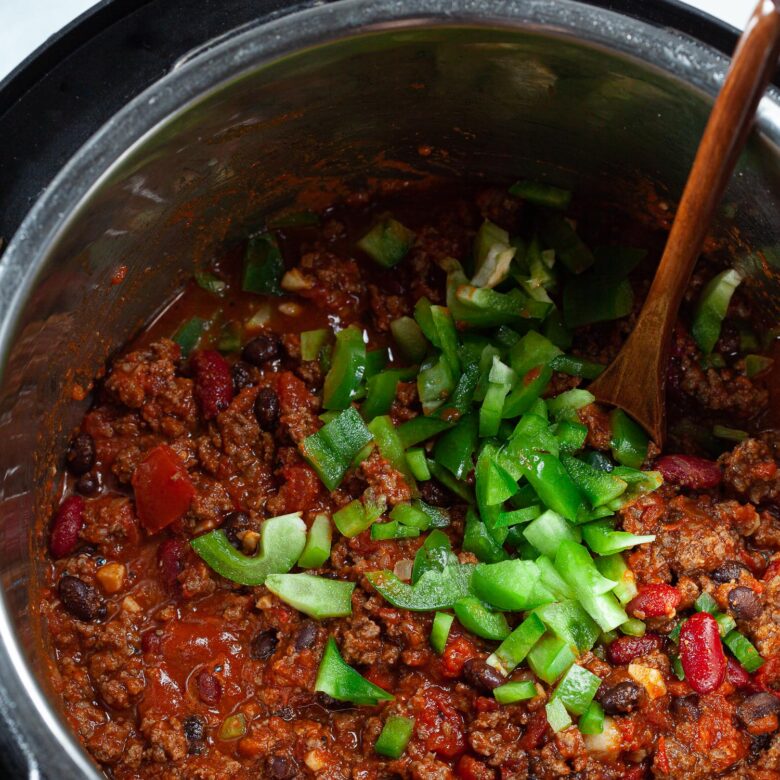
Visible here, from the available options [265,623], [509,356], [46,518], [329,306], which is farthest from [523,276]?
[46,518]

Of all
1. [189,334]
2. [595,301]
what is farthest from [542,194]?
[189,334]

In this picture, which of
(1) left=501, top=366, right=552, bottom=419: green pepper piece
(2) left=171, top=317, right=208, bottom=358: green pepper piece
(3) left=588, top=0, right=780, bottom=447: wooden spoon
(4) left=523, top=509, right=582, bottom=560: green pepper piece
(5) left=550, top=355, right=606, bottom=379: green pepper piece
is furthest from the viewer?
(2) left=171, top=317, right=208, bottom=358: green pepper piece

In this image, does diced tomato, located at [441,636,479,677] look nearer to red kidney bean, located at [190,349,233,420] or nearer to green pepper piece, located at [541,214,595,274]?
red kidney bean, located at [190,349,233,420]

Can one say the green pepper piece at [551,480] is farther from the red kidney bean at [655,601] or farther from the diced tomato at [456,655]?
the diced tomato at [456,655]

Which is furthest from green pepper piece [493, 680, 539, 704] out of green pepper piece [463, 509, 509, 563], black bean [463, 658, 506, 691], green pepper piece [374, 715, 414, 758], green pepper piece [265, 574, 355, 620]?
green pepper piece [265, 574, 355, 620]

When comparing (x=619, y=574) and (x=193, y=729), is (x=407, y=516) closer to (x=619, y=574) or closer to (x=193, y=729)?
(x=619, y=574)

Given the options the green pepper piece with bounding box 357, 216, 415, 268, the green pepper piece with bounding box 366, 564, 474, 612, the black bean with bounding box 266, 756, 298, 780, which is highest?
the green pepper piece with bounding box 357, 216, 415, 268

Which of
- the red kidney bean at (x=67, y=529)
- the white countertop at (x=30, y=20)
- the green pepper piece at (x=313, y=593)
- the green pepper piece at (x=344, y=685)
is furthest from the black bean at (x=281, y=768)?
the white countertop at (x=30, y=20)
